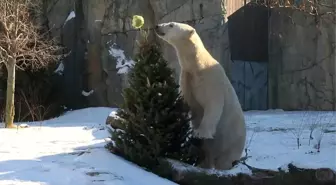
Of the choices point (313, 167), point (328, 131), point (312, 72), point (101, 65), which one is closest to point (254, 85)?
point (312, 72)

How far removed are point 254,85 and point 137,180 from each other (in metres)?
10.5

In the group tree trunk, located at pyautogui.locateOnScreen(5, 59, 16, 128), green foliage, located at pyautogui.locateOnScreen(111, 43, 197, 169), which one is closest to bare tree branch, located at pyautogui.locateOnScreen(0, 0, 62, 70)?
tree trunk, located at pyautogui.locateOnScreen(5, 59, 16, 128)

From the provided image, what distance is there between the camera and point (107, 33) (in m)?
14.2

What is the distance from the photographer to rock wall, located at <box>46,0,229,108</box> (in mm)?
13195

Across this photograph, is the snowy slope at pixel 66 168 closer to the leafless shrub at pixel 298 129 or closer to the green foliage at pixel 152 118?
the green foliage at pixel 152 118

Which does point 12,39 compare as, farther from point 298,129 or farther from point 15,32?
point 298,129

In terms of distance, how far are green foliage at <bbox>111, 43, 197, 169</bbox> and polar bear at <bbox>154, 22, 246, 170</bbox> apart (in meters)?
0.13

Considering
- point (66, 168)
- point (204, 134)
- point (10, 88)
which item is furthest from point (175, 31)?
point (10, 88)

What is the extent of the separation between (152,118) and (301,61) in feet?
31.8

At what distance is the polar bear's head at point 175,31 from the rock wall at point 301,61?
874 cm

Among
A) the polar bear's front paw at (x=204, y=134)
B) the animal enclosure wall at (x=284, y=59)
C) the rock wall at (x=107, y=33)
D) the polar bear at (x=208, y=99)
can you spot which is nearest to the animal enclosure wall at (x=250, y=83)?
the animal enclosure wall at (x=284, y=59)

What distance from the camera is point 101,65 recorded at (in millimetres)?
14406

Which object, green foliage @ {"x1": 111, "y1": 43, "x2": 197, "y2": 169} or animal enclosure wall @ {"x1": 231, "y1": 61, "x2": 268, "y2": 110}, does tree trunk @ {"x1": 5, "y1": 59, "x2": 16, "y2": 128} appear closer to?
animal enclosure wall @ {"x1": 231, "y1": 61, "x2": 268, "y2": 110}

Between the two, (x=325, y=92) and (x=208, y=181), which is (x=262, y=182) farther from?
(x=325, y=92)
